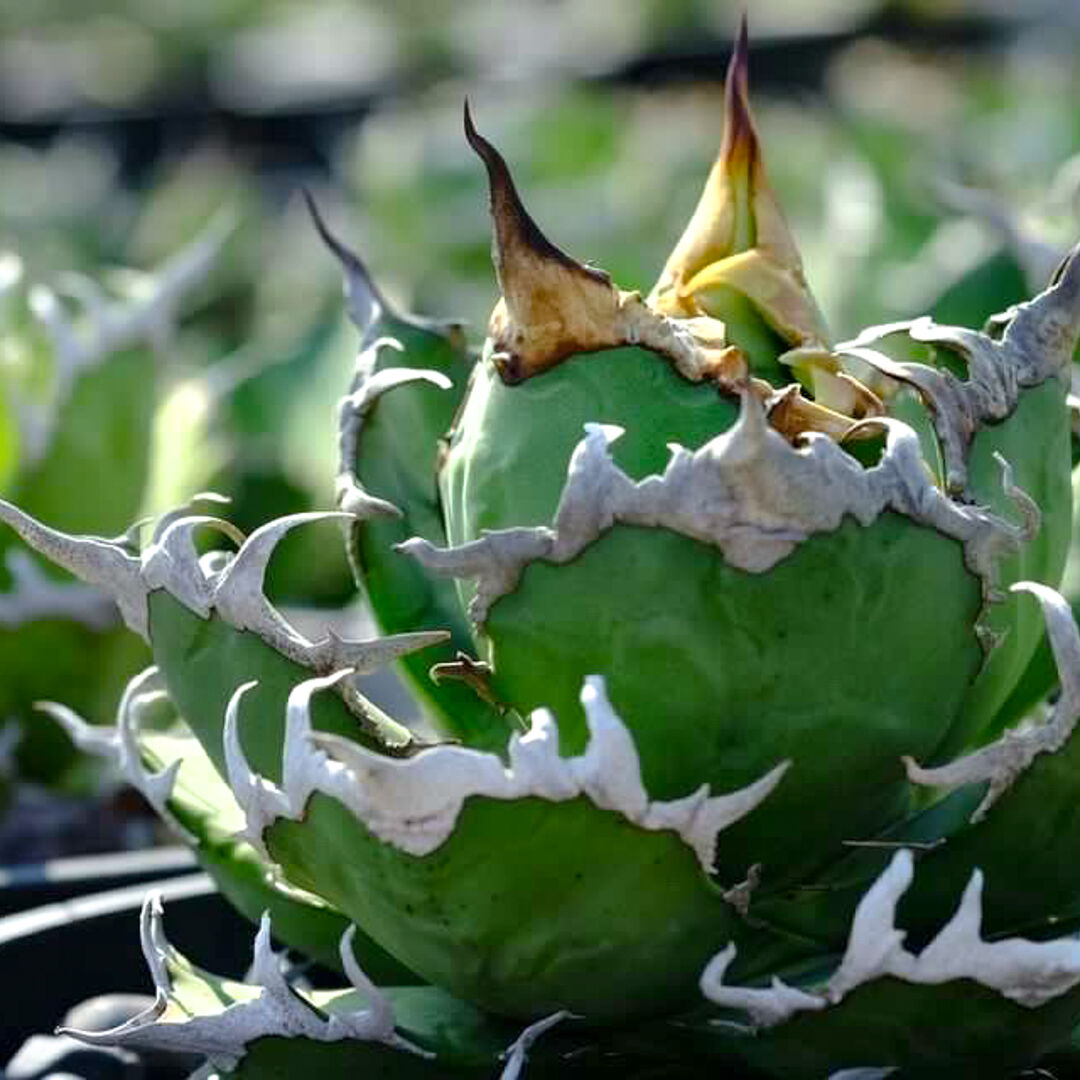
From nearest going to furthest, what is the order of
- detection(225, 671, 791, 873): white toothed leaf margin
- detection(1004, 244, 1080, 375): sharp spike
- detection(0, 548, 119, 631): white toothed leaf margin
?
detection(225, 671, 791, 873): white toothed leaf margin
detection(1004, 244, 1080, 375): sharp spike
detection(0, 548, 119, 631): white toothed leaf margin

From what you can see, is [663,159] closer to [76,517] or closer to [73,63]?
[76,517]

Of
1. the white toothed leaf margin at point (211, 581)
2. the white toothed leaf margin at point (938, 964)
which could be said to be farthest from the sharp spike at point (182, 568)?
the white toothed leaf margin at point (938, 964)

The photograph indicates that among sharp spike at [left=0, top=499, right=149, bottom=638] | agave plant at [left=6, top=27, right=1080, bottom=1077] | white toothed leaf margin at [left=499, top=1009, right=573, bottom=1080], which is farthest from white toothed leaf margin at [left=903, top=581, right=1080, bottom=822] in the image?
sharp spike at [left=0, top=499, right=149, bottom=638]

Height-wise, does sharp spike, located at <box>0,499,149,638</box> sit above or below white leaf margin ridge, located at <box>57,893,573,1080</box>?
above

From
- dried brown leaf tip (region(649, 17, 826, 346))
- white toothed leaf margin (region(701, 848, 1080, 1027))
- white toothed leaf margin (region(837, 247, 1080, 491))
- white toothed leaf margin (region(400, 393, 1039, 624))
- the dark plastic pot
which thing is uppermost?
dried brown leaf tip (region(649, 17, 826, 346))

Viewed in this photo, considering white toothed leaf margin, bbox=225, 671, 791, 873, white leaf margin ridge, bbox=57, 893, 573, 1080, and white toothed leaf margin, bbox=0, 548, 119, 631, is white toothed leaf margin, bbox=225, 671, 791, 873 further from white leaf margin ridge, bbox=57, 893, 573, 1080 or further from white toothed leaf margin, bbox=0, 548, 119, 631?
white toothed leaf margin, bbox=0, 548, 119, 631

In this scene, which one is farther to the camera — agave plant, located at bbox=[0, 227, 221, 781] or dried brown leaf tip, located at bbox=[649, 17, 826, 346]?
agave plant, located at bbox=[0, 227, 221, 781]

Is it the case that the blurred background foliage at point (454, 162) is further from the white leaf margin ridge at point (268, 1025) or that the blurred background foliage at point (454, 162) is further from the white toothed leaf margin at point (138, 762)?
the white leaf margin ridge at point (268, 1025)

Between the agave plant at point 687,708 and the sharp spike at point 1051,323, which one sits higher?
the sharp spike at point 1051,323
